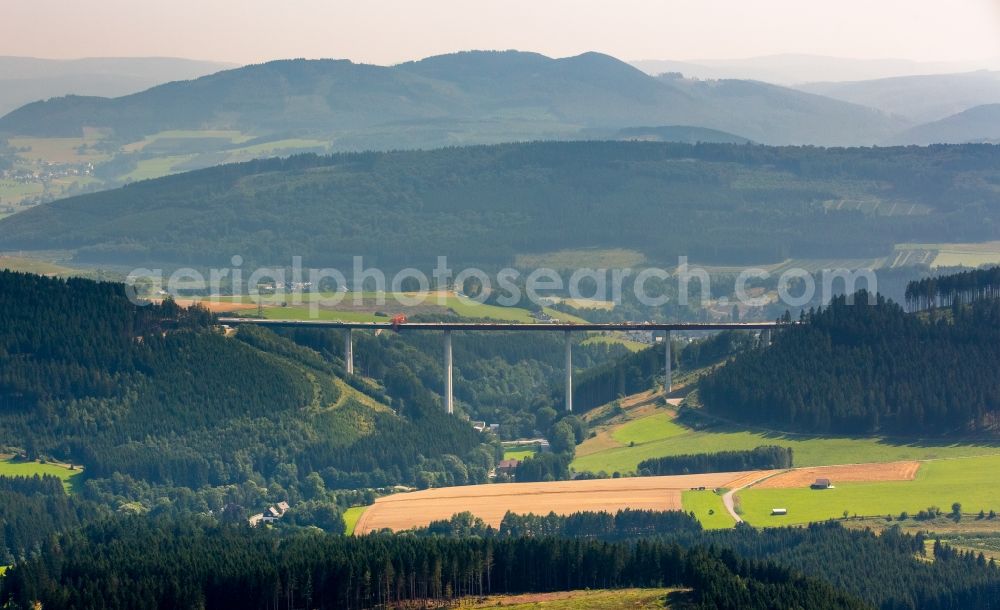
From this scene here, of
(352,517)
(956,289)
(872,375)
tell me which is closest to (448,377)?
(872,375)

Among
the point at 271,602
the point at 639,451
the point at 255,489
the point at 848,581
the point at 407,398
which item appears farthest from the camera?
the point at 407,398

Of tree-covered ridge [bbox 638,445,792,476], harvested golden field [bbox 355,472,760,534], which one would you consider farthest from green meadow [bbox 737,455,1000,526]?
tree-covered ridge [bbox 638,445,792,476]

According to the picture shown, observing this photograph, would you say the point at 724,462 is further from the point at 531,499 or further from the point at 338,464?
the point at 338,464

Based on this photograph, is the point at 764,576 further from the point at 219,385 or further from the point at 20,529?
the point at 219,385

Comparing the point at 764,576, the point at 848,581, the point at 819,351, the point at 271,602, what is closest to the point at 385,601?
the point at 271,602

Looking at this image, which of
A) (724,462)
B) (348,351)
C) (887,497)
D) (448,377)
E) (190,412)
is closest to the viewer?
(887,497)

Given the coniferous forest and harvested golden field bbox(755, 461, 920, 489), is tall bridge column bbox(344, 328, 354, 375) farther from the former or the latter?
harvested golden field bbox(755, 461, 920, 489)

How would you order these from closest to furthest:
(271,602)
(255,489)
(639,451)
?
(271,602) < (255,489) < (639,451)
